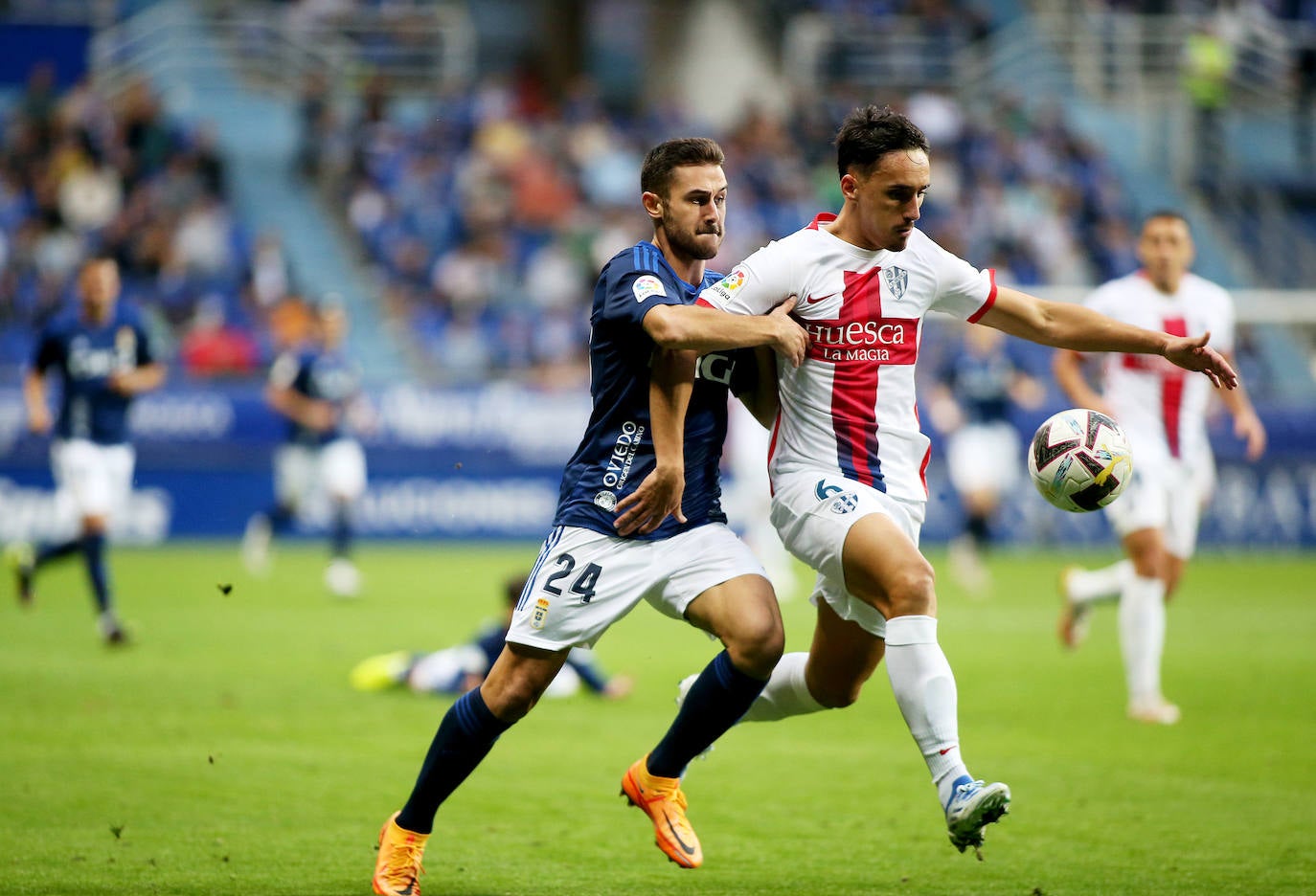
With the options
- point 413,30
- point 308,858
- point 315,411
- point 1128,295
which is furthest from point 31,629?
point 413,30

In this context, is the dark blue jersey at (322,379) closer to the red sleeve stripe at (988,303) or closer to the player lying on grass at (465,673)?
the player lying on grass at (465,673)

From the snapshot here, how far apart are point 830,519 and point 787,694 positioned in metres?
0.99

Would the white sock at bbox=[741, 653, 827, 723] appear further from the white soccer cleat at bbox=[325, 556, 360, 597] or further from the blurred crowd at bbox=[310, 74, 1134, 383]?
the blurred crowd at bbox=[310, 74, 1134, 383]

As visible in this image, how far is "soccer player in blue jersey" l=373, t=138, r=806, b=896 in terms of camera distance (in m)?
5.37

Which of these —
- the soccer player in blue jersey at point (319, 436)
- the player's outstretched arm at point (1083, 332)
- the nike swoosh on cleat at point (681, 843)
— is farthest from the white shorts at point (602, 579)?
the soccer player in blue jersey at point (319, 436)

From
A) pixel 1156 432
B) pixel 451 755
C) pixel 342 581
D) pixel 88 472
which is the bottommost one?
pixel 342 581

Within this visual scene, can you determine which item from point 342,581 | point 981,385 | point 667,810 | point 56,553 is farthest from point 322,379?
point 667,810

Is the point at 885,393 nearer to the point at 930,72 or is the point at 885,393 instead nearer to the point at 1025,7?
the point at 930,72

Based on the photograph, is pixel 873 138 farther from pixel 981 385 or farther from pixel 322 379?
pixel 981 385

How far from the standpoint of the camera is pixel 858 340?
572 cm

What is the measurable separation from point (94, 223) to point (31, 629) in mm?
10672

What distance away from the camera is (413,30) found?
27.7 meters

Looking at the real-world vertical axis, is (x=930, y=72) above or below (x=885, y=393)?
→ above

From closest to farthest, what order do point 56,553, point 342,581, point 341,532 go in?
1. point 56,553
2. point 342,581
3. point 341,532
